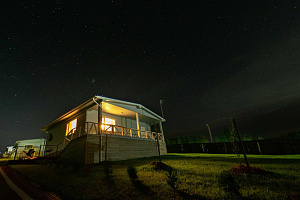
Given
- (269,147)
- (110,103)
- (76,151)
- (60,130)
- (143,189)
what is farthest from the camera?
(60,130)

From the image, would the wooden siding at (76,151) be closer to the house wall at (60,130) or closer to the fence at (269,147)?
the house wall at (60,130)

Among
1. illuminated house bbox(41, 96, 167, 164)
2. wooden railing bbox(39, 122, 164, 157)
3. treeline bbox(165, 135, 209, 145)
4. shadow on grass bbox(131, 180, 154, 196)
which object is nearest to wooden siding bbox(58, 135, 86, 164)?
illuminated house bbox(41, 96, 167, 164)

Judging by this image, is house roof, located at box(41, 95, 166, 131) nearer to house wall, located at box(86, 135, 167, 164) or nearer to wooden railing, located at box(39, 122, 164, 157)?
wooden railing, located at box(39, 122, 164, 157)

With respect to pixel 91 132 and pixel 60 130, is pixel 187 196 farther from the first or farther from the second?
pixel 60 130

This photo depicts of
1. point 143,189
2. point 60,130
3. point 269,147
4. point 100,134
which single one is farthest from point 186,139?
point 143,189

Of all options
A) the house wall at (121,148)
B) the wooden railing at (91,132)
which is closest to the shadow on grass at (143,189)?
the house wall at (121,148)

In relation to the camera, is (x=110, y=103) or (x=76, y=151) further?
(x=110, y=103)

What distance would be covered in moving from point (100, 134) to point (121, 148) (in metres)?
2.29

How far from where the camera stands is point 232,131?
581 cm

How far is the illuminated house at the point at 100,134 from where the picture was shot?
966 cm

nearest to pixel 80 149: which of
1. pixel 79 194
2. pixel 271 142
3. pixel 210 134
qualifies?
pixel 79 194

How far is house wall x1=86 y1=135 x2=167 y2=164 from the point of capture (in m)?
9.47

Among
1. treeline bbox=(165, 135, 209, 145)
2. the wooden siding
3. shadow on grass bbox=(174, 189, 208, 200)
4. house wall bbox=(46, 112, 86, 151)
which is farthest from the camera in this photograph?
treeline bbox=(165, 135, 209, 145)

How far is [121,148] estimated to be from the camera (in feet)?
37.0
